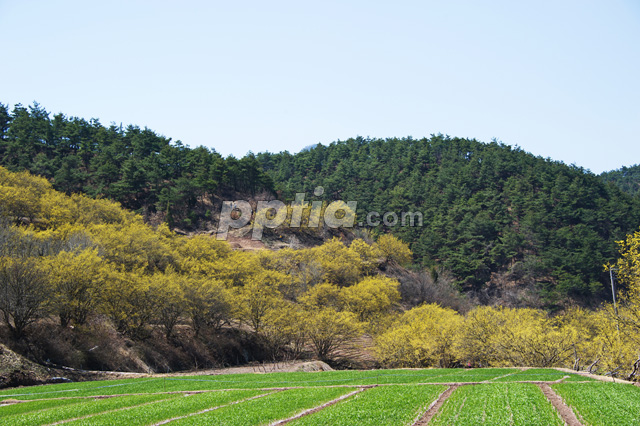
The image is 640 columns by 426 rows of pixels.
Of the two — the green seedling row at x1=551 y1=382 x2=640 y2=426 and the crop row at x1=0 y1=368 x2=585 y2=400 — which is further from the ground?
the green seedling row at x1=551 y1=382 x2=640 y2=426

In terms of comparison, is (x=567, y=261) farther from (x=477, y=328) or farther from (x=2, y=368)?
(x=2, y=368)

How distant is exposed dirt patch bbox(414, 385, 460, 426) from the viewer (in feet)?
40.0

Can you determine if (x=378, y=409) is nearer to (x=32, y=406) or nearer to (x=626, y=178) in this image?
(x=32, y=406)

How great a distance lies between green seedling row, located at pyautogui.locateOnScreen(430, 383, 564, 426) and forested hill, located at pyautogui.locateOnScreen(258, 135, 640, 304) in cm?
6458

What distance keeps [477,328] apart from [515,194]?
7414 cm

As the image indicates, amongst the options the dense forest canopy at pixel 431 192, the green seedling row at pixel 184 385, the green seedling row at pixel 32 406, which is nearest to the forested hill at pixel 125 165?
the dense forest canopy at pixel 431 192

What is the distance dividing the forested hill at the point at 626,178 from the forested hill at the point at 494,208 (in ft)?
206

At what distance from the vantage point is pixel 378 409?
511 inches

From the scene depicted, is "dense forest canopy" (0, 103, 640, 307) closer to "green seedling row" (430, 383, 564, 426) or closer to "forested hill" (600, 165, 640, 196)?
"green seedling row" (430, 383, 564, 426)

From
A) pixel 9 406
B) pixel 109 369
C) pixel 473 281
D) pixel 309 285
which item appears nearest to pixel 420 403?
pixel 9 406

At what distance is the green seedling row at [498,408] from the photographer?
11703mm

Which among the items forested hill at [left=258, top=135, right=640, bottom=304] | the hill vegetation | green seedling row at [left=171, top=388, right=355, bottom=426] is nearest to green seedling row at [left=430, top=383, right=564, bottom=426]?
green seedling row at [left=171, top=388, right=355, bottom=426]

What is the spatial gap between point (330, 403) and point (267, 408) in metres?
2.12

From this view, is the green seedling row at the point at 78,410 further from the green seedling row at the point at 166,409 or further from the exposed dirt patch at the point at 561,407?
the exposed dirt patch at the point at 561,407
